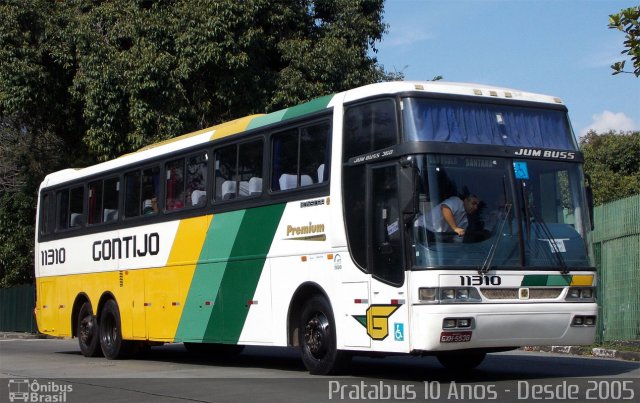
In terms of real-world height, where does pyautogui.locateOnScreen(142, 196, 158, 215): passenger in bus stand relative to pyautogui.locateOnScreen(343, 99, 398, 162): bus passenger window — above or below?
below

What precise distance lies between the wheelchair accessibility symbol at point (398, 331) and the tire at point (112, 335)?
26.8 ft

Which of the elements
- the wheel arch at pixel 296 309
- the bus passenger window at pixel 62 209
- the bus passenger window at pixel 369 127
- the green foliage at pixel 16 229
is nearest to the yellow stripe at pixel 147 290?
the bus passenger window at pixel 62 209

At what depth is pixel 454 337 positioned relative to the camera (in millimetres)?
10672

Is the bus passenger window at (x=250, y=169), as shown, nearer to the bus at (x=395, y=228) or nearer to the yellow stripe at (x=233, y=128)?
the bus at (x=395, y=228)

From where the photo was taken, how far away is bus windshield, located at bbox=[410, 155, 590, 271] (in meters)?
10.9


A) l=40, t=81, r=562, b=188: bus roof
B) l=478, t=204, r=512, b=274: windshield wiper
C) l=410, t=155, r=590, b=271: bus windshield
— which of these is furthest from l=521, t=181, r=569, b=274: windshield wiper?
l=40, t=81, r=562, b=188: bus roof

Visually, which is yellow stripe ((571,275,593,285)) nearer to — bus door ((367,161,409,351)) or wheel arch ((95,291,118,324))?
bus door ((367,161,409,351))

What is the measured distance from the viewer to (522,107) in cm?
1202

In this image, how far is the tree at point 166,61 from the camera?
77.8 ft

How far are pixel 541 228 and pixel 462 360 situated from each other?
8.62 ft

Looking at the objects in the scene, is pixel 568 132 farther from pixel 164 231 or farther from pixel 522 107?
pixel 164 231

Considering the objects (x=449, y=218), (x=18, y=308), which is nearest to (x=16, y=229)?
(x=18, y=308)

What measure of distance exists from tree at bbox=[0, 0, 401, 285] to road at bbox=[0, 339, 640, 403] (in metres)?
8.57

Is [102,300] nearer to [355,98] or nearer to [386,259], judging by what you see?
[355,98]
